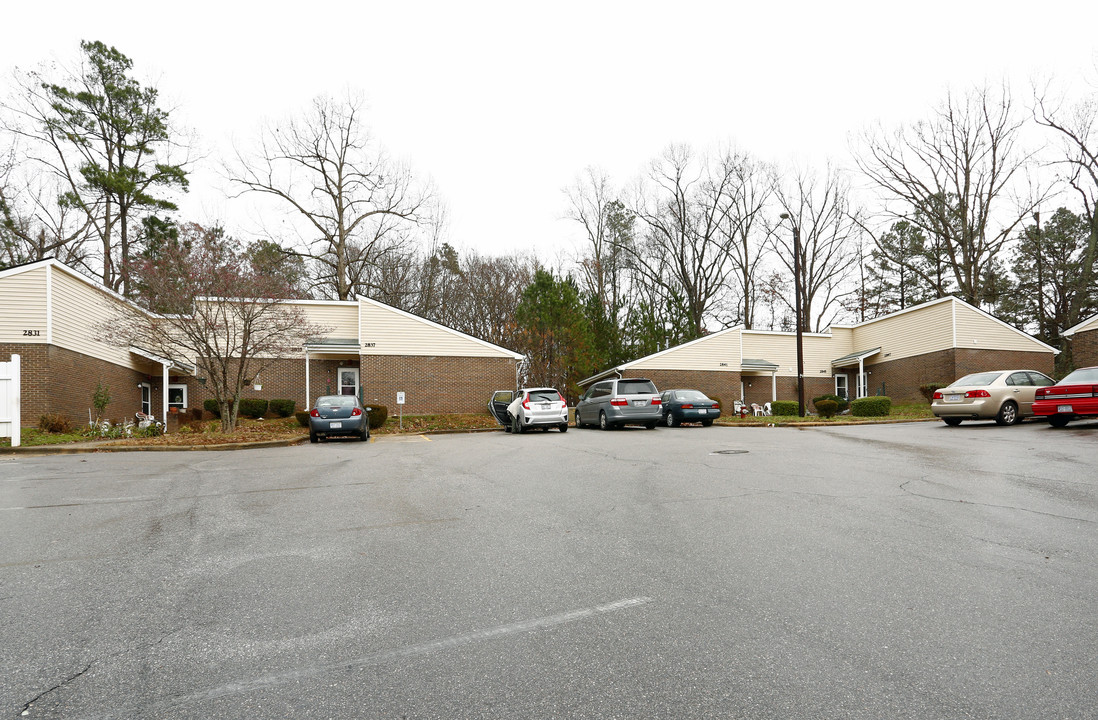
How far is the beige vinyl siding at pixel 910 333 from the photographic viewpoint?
31.4 m

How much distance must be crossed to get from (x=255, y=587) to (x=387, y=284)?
122ft

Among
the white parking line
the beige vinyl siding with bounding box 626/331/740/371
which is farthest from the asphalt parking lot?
the beige vinyl siding with bounding box 626/331/740/371

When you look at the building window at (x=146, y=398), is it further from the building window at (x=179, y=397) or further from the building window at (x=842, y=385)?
the building window at (x=842, y=385)

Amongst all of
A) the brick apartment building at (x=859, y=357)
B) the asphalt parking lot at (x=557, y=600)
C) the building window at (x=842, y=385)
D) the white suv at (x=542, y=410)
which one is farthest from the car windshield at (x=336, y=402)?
the building window at (x=842, y=385)

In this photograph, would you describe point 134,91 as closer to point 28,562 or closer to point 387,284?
point 387,284

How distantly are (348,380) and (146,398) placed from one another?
7.89 meters

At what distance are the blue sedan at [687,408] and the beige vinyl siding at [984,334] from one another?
1601cm

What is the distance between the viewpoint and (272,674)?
2971 mm

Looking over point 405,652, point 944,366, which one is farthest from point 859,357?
point 405,652

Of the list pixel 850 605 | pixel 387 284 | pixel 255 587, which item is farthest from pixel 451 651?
pixel 387 284

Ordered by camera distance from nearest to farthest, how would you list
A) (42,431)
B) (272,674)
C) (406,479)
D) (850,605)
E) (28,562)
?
(272,674) → (850,605) → (28,562) → (406,479) → (42,431)

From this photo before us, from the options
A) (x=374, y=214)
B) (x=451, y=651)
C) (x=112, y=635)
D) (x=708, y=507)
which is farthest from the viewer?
(x=374, y=214)

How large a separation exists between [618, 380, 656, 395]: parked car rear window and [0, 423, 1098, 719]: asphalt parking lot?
531 inches

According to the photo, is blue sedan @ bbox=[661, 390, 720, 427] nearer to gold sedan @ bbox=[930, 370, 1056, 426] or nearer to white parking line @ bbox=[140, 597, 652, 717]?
gold sedan @ bbox=[930, 370, 1056, 426]
